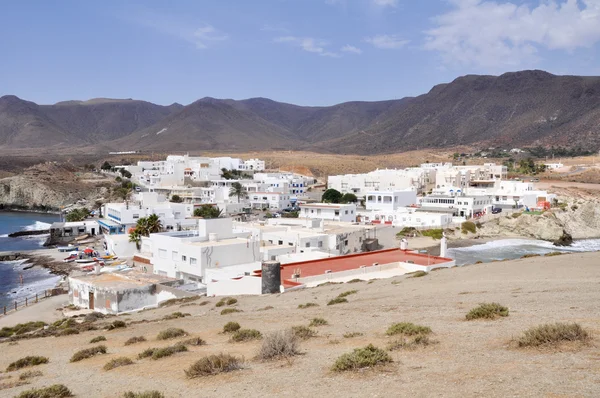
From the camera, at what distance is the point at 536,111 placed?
17162 centimetres

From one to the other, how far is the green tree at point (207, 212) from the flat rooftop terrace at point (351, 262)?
3451cm

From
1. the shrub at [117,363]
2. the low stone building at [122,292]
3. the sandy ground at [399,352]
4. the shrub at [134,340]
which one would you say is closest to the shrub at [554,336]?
the sandy ground at [399,352]

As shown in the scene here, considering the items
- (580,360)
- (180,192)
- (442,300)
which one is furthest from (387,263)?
(180,192)

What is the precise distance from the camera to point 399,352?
8609 mm

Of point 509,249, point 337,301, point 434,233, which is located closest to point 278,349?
point 337,301

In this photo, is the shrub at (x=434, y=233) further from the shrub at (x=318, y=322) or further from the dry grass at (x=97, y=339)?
the dry grass at (x=97, y=339)

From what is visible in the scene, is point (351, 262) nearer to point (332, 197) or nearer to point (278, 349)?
point (278, 349)

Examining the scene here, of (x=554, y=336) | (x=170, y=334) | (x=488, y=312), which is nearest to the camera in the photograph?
(x=554, y=336)

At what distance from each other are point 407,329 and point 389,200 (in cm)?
5520

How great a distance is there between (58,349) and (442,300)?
10.7 metres

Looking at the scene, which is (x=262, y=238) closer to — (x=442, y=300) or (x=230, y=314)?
(x=230, y=314)

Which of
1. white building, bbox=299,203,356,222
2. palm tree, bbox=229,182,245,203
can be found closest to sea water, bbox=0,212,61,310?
white building, bbox=299,203,356,222

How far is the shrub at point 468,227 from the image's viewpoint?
2286 inches

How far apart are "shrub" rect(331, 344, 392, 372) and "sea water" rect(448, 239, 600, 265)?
131 feet
